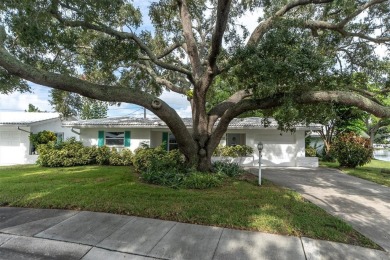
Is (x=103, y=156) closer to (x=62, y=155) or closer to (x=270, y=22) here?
(x=62, y=155)

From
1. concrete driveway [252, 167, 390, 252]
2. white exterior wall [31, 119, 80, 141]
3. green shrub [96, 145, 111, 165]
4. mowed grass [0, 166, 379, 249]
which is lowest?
concrete driveway [252, 167, 390, 252]

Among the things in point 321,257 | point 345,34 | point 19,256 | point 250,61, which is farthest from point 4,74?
point 345,34

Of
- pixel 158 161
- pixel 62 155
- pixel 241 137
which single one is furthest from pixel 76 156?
pixel 241 137

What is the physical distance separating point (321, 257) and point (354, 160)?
42.4 ft

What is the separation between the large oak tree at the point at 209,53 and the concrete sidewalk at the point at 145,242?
3.61 m

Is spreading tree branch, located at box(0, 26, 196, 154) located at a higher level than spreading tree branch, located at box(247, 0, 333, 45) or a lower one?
lower

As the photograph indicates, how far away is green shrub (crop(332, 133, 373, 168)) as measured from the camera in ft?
46.8

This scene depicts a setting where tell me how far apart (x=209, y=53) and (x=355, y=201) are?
6.49 metres

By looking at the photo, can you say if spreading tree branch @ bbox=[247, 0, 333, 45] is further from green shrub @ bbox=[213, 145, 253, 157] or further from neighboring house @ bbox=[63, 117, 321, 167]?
green shrub @ bbox=[213, 145, 253, 157]

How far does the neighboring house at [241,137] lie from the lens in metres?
15.4

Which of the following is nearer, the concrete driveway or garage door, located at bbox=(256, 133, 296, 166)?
the concrete driveway

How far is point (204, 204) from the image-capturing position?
236 inches

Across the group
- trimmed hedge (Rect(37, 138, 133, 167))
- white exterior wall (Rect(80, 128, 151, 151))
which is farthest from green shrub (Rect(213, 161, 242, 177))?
white exterior wall (Rect(80, 128, 151, 151))

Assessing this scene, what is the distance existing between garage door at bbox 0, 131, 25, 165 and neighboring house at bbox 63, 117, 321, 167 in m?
4.83
